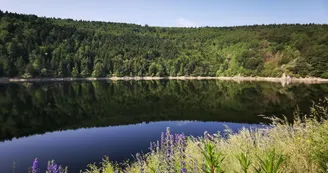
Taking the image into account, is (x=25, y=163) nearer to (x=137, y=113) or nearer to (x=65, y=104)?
(x=137, y=113)

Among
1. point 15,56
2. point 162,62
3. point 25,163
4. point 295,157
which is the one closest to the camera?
point 295,157

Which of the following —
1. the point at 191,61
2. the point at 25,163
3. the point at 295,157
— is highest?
the point at 191,61

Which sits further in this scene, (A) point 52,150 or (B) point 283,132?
(A) point 52,150

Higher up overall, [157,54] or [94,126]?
[157,54]

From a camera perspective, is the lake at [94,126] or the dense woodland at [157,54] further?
the dense woodland at [157,54]

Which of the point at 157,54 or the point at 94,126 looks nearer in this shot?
the point at 94,126

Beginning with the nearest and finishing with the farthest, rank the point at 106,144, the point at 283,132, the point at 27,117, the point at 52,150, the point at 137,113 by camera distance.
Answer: the point at 283,132 → the point at 52,150 → the point at 106,144 → the point at 27,117 → the point at 137,113

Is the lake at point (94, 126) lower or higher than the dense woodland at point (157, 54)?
lower

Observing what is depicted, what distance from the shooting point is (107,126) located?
108 feet

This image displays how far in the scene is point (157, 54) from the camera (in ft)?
593

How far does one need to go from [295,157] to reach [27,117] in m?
38.7

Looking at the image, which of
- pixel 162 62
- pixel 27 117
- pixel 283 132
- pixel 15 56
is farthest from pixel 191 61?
pixel 283 132

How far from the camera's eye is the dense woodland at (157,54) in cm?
13225

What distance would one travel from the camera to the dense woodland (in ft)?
434
